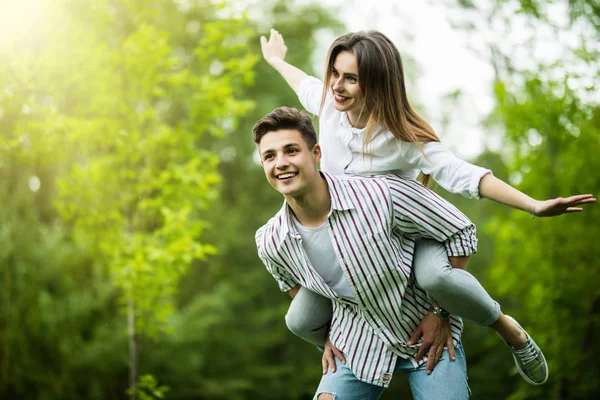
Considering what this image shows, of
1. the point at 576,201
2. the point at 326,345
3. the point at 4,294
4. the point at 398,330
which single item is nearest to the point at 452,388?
the point at 398,330

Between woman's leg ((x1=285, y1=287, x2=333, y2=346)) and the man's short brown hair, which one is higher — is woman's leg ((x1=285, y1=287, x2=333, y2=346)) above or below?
below

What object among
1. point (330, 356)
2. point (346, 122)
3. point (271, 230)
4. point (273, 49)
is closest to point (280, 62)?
point (273, 49)

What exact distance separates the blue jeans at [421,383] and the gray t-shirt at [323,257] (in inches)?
14.0

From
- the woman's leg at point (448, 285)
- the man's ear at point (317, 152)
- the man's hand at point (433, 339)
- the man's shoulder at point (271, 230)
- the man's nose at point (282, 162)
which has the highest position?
the man's ear at point (317, 152)

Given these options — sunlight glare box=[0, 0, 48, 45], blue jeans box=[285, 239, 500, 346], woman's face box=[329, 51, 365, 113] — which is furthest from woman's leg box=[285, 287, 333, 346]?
sunlight glare box=[0, 0, 48, 45]

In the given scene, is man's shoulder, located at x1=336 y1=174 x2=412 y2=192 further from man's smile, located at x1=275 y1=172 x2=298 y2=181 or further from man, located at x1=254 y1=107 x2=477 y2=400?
man's smile, located at x1=275 y1=172 x2=298 y2=181

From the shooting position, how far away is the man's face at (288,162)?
2355 mm

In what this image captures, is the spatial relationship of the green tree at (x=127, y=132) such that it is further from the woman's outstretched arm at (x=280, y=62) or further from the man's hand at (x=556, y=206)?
the man's hand at (x=556, y=206)

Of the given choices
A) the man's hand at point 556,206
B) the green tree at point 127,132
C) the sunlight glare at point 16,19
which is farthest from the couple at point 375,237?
the sunlight glare at point 16,19

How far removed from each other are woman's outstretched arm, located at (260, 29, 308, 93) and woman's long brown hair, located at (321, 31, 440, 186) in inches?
21.5

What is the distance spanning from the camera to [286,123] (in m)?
2.44

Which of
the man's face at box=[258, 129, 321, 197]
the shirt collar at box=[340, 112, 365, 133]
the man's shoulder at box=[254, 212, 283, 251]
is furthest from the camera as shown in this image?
the shirt collar at box=[340, 112, 365, 133]

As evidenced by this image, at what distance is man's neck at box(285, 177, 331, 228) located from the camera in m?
2.40

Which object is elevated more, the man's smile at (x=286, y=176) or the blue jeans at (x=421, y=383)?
the man's smile at (x=286, y=176)
